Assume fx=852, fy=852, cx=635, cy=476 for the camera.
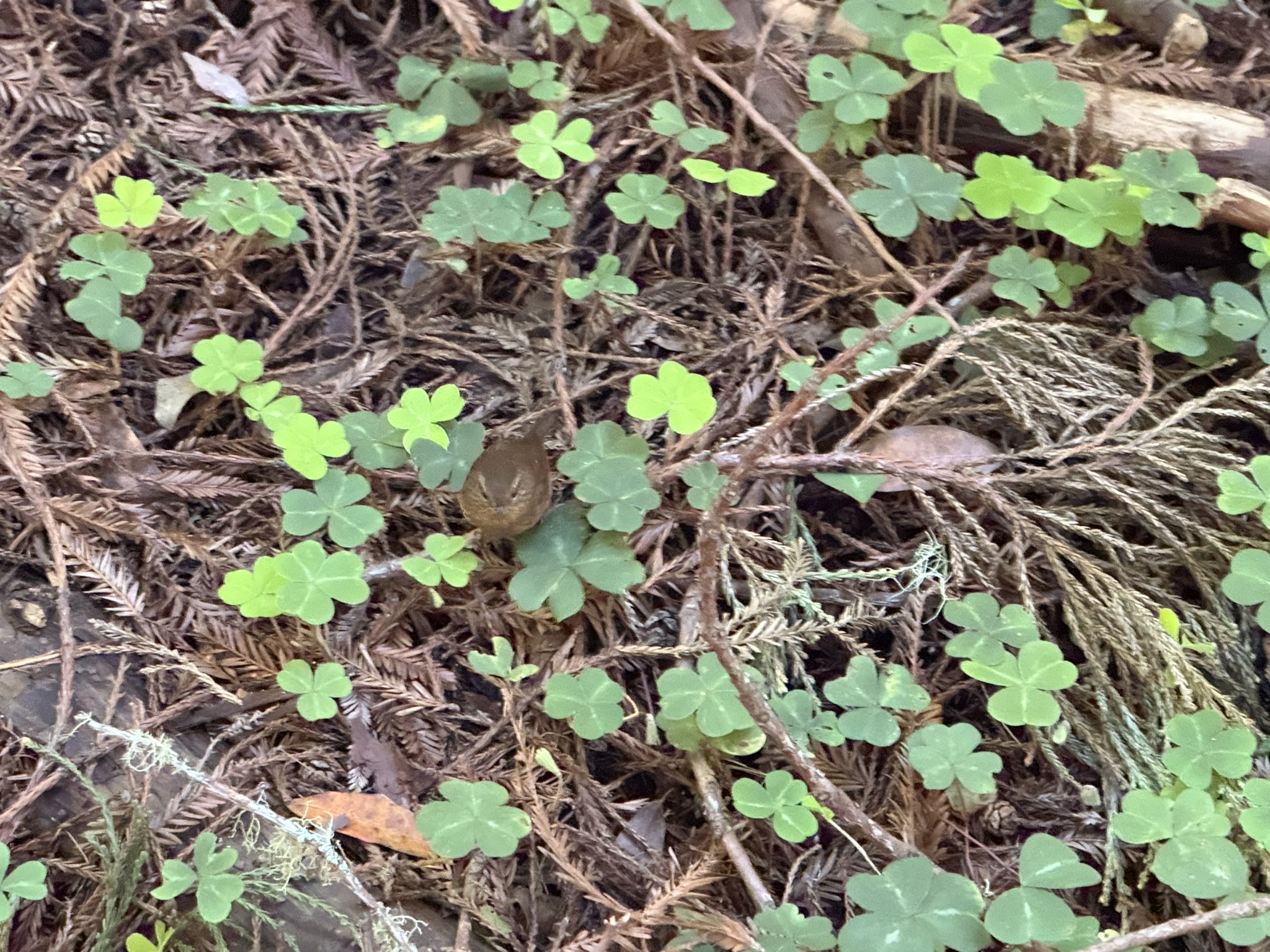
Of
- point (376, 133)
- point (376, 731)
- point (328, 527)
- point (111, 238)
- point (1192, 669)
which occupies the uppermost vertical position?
point (376, 133)

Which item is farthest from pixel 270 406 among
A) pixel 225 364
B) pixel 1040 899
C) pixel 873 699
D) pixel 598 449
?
pixel 1040 899

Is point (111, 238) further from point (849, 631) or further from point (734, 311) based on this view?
point (849, 631)

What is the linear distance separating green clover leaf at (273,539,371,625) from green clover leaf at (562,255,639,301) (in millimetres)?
907

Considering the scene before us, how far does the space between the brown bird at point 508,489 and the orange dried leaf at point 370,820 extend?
25.4 inches

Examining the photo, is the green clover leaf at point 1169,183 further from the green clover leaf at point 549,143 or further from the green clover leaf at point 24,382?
the green clover leaf at point 24,382

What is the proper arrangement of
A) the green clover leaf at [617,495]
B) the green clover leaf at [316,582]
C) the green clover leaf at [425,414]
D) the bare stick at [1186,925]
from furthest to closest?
the green clover leaf at [425,414], the green clover leaf at [617,495], the green clover leaf at [316,582], the bare stick at [1186,925]

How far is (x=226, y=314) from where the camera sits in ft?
7.64

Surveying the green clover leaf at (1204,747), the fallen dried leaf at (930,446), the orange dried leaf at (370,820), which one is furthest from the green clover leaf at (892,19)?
the orange dried leaf at (370,820)

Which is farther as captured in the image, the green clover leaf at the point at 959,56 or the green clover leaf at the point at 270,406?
the green clover leaf at the point at 959,56

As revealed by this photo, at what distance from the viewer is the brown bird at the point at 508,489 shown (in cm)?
198

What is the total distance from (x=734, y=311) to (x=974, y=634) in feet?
3.53

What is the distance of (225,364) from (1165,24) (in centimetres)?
285

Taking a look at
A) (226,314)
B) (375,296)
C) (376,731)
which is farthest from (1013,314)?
(226,314)

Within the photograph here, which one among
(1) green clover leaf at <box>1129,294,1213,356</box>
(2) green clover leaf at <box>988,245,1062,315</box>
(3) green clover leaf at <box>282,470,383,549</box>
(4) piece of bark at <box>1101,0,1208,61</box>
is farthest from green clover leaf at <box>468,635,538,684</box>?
(4) piece of bark at <box>1101,0,1208,61</box>
